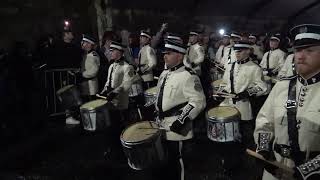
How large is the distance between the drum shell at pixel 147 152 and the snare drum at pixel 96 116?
7.57 feet

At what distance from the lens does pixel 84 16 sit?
1462 cm

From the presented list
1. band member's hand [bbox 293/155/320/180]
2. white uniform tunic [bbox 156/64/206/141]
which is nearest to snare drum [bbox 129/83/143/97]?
white uniform tunic [bbox 156/64/206/141]

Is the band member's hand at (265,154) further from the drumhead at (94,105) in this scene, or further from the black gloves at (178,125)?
the drumhead at (94,105)

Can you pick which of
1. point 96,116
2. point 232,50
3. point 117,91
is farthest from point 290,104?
point 232,50

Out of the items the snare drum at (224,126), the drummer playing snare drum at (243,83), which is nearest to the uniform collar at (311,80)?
the snare drum at (224,126)

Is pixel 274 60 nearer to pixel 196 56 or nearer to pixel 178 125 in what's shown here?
pixel 196 56

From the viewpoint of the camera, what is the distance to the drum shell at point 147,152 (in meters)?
4.73

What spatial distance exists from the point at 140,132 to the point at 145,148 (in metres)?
0.32

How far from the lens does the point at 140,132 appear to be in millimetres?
5004

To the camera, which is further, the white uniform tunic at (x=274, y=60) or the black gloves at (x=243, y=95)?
the white uniform tunic at (x=274, y=60)

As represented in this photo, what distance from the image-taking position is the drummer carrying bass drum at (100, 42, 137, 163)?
7.53m

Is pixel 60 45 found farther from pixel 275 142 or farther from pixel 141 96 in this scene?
pixel 275 142

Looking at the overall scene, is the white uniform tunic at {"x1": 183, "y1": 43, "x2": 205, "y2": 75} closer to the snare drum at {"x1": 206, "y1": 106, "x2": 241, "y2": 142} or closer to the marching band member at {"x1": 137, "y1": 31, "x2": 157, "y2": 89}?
the marching band member at {"x1": 137, "y1": 31, "x2": 157, "y2": 89}

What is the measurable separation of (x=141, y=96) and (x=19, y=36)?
515 centimetres
